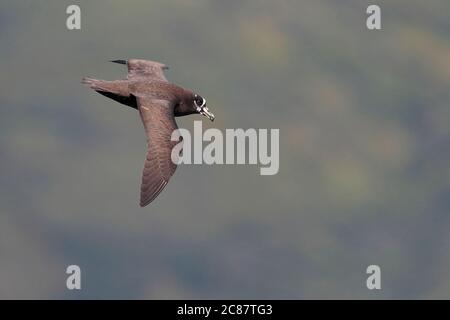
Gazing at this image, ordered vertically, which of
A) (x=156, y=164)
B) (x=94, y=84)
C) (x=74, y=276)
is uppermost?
(x=94, y=84)

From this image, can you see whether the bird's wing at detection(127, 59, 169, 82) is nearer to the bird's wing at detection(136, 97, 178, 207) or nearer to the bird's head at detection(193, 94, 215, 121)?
the bird's head at detection(193, 94, 215, 121)

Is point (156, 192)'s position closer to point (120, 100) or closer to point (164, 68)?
point (120, 100)

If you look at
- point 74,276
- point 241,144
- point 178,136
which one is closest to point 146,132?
point 178,136

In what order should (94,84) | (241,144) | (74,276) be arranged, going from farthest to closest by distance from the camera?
(74,276), (241,144), (94,84)

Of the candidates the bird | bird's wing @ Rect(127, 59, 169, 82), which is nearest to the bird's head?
the bird

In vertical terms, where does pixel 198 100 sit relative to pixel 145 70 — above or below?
below

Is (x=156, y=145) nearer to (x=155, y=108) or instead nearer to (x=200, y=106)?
(x=155, y=108)

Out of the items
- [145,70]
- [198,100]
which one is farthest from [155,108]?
[145,70]
